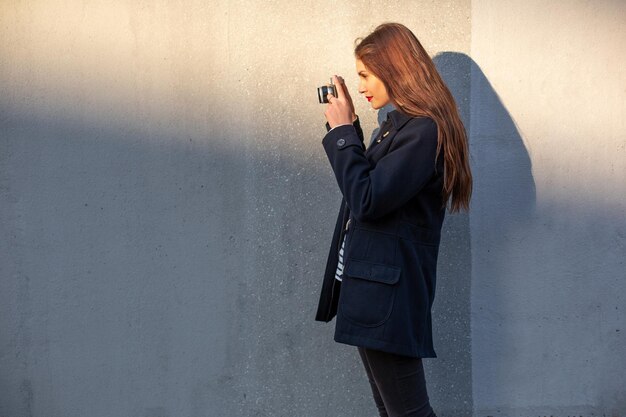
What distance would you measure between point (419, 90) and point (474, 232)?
111 cm

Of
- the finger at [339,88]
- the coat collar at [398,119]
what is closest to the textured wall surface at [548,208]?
the finger at [339,88]

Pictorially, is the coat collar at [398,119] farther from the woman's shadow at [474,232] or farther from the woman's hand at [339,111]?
the woman's shadow at [474,232]

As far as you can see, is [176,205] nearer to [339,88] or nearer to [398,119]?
[339,88]

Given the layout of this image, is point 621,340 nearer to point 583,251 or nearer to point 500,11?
point 583,251

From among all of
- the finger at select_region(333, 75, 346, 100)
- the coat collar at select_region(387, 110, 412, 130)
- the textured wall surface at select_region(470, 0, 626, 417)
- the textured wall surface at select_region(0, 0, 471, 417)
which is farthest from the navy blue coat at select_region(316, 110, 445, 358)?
the textured wall surface at select_region(470, 0, 626, 417)

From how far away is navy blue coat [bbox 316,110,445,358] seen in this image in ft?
7.84

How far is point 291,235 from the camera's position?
3346 millimetres

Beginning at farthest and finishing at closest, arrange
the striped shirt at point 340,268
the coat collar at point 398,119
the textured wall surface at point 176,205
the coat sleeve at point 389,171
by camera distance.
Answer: the textured wall surface at point 176,205, the striped shirt at point 340,268, the coat collar at point 398,119, the coat sleeve at point 389,171

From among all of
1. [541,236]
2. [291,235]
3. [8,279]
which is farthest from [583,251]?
[8,279]

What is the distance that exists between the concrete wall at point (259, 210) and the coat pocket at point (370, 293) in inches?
35.6

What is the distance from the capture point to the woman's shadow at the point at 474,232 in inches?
134

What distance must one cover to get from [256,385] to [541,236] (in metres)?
1.43

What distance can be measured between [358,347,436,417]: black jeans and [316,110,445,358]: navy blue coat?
0.07m

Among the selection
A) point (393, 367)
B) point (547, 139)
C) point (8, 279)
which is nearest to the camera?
point (393, 367)
